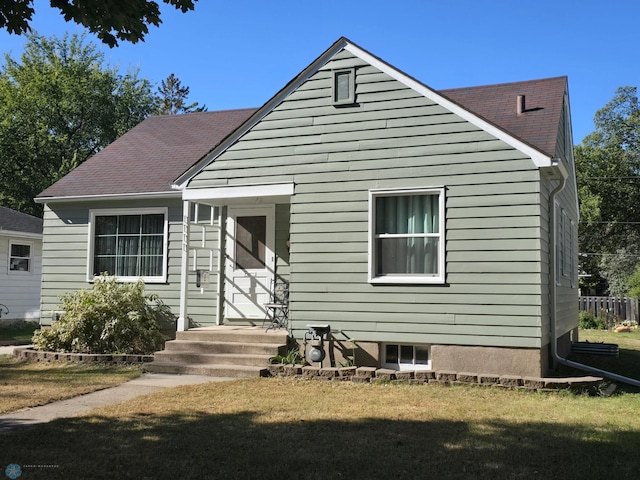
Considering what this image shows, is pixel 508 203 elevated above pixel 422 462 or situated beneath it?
elevated above

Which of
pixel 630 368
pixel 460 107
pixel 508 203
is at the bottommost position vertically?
pixel 630 368

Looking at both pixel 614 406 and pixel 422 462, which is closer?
pixel 422 462

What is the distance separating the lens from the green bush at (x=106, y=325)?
1131 centimetres

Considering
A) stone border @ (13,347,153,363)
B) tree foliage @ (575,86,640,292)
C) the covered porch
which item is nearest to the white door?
the covered porch

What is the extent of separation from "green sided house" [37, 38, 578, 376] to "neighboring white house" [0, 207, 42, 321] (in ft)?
28.7

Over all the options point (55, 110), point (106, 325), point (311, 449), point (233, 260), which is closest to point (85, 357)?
point (106, 325)

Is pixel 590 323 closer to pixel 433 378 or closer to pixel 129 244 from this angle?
pixel 433 378

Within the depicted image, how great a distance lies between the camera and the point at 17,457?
16.8ft

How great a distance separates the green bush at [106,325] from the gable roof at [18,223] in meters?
8.73

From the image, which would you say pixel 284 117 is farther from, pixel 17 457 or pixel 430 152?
pixel 17 457

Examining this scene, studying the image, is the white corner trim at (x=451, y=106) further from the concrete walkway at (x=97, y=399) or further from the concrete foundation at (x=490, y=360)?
the concrete walkway at (x=97, y=399)

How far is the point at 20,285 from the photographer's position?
66.1 feet

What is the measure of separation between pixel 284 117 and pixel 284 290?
3.20 metres

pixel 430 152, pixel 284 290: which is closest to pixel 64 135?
pixel 284 290
